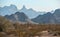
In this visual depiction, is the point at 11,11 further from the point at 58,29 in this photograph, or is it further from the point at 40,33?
the point at 58,29

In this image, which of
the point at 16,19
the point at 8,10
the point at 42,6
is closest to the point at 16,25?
the point at 16,19

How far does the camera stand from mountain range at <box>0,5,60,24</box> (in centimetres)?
677

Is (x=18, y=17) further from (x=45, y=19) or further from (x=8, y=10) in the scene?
(x=45, y=19)

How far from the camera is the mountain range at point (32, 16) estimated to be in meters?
6.77

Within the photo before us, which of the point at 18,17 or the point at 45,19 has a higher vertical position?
the point at 18,17

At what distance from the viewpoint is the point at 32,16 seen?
6.96m

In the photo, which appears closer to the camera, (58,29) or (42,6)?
(58,29)

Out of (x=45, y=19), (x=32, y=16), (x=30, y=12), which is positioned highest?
(x=30, y=12)

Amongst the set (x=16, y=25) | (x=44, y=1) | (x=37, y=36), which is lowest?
(x=37, y=36)

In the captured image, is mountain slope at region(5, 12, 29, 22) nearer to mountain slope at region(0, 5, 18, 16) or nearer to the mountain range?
the mountain range

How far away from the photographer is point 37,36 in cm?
645

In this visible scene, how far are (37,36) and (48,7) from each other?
4.18ft

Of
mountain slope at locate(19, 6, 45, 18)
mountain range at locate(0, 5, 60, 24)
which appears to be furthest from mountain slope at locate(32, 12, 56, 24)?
mountain slope at locate(19, 6, 45, 18)

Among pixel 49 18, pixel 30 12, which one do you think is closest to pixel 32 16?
pixel 30 12
